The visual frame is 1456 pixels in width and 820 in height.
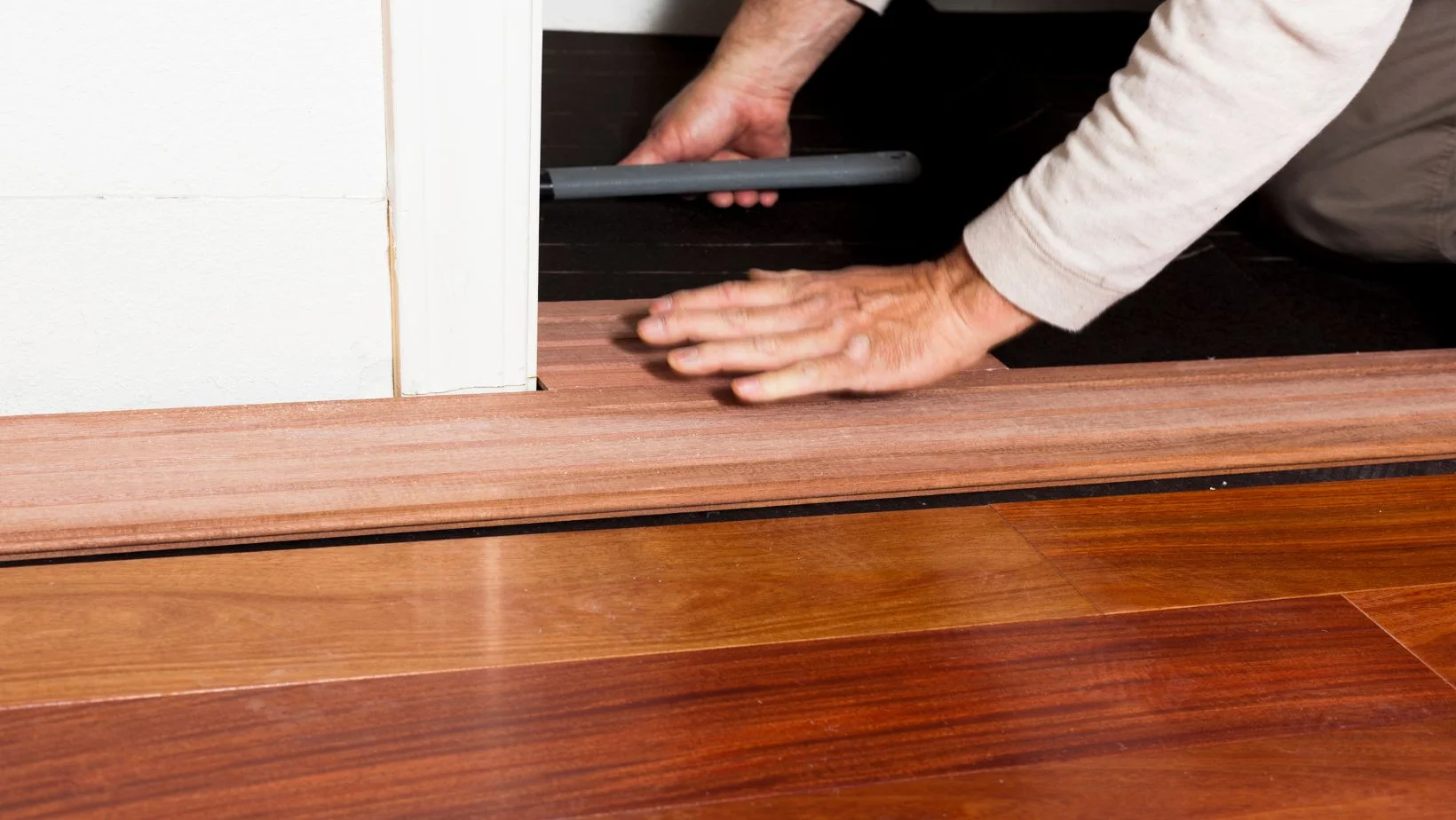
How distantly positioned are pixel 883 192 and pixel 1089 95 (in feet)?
2.44

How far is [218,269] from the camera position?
1089mm

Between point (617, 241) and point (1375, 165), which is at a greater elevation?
point (1375, 165)

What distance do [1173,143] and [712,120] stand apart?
91 centimetres

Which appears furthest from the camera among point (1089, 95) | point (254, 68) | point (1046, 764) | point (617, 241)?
point (1089, 95)

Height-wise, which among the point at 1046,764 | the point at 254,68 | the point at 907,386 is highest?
the point at 254,68

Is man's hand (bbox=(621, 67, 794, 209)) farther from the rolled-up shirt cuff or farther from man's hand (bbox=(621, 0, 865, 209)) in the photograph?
the rolled-up shirt cuff

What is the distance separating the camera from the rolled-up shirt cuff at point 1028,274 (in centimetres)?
123

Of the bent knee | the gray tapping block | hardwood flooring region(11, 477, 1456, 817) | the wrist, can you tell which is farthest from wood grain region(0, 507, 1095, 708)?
the bent knee

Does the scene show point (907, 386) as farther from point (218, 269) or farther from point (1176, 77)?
point (218, 269)

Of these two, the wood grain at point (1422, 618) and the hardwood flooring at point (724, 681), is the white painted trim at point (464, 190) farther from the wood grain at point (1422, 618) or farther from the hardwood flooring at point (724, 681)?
the wood grain at point (1422, 618)

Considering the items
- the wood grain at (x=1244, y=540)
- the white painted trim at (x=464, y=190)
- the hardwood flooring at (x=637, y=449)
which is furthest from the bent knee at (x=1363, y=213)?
the white painted trim at (x=464, y=190)

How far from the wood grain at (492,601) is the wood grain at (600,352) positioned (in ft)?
0.78

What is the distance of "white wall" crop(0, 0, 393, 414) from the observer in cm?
98

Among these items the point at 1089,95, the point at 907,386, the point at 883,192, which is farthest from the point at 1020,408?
the point at 1089,95
